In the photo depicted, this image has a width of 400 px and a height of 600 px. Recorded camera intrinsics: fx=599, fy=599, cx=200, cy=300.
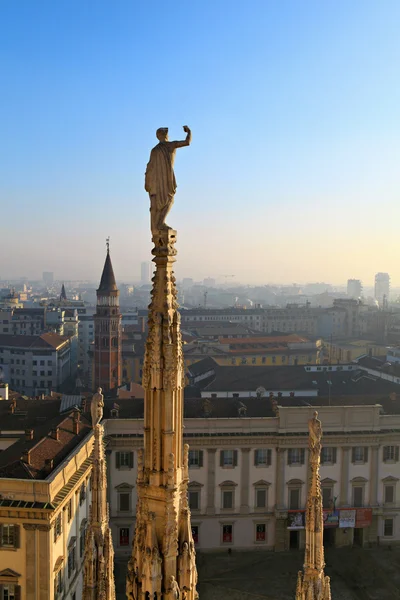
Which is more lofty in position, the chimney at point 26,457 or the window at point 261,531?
the chimney at point 26,457

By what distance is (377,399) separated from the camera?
42.2 m

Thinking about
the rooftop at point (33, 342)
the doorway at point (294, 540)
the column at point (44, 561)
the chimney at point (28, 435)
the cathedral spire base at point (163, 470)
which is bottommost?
the doorway at point (294, 540)

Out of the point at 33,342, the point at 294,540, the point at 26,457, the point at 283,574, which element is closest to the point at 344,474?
the point at 294,540

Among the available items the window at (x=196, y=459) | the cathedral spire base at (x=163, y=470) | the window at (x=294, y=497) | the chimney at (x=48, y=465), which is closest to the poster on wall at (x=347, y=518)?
the window at (x=294, y=497)

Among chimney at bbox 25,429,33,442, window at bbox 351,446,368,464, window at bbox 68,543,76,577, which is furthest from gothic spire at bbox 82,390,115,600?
window at bbox 351,446,368,464

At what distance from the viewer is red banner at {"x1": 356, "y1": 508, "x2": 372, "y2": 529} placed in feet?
123

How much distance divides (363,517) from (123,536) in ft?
49.0

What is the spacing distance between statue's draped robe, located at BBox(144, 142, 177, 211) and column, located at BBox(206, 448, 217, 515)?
30.8m

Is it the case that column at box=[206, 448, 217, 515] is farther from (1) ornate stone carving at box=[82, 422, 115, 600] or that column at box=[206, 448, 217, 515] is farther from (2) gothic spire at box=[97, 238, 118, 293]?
(2) gothic spire at box=[97, 238, 118, 293]

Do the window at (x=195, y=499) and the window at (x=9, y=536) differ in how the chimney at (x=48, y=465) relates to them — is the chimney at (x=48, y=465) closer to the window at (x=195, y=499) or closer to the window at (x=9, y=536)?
the window at (x=9, y=536)

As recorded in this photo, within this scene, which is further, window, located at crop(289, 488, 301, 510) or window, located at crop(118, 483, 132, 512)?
window, located at crop(289, 488, 301, 510)

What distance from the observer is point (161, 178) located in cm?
714

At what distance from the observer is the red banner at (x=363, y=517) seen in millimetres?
37469

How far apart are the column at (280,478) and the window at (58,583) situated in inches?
620
